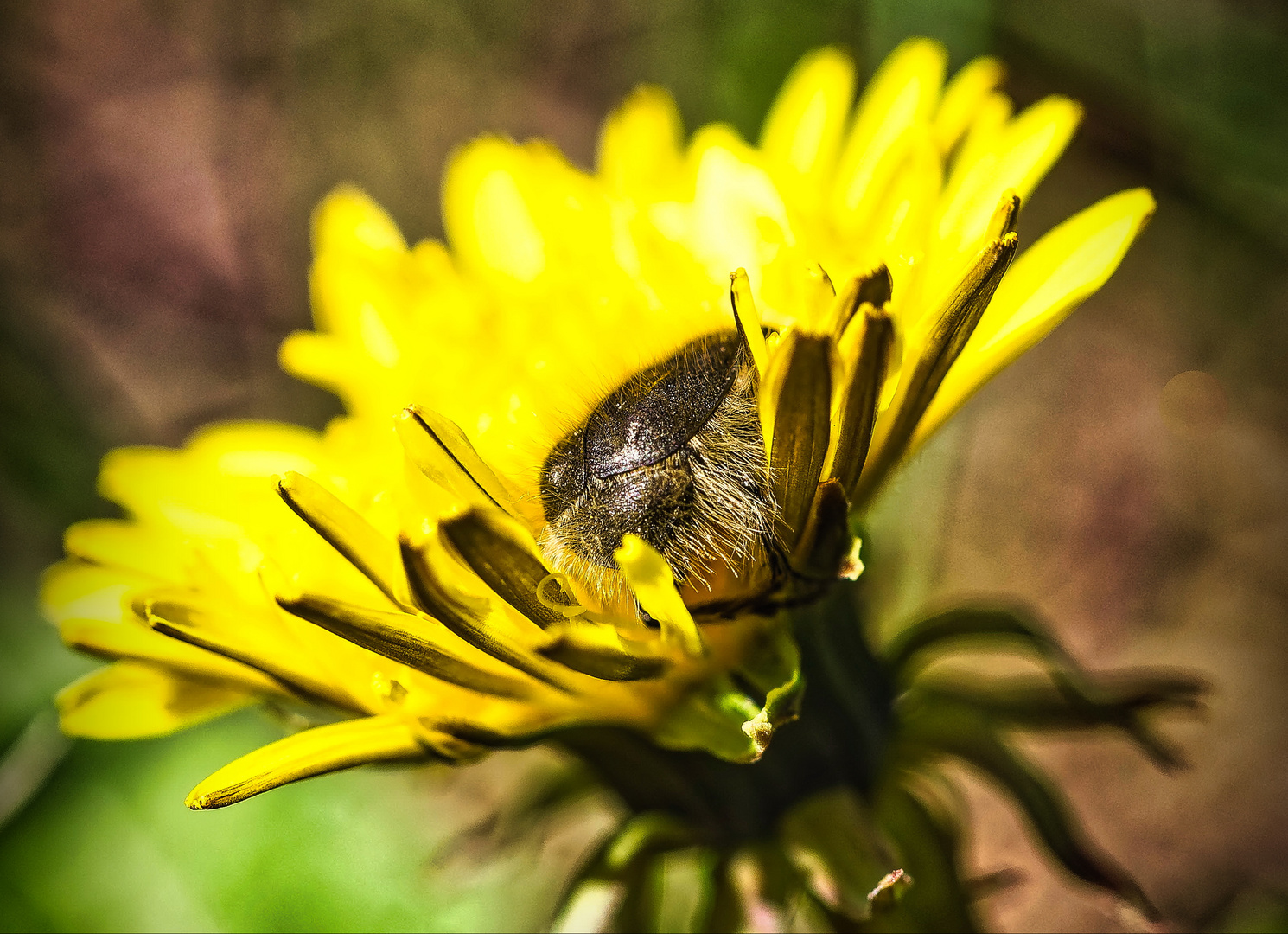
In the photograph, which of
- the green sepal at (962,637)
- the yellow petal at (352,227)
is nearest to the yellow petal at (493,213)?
the yellow petal at (352,227)

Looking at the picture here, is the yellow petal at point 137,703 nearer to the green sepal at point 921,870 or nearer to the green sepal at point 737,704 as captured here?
the green sepal at point 737,704

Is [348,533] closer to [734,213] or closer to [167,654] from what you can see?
[167,654]

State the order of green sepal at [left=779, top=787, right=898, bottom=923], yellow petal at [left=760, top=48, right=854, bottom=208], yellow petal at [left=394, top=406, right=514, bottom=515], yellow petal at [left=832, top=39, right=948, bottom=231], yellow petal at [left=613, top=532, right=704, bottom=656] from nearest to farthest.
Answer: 1. yellow petal at [left=613, top=532, right=704, bottom=656]
2. yellow petal at [left=394, top=406, right=514, bottom=515]
3. green sepal at [left=779, top=787, right=898, bottom=923]
4. yellow petal at [left=832, top=39, right=948, bottom=231]
5. yellow petal at [left=760, top=48, right=854, bottom=208]

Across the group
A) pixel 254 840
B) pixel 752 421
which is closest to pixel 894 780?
pixel 752 421

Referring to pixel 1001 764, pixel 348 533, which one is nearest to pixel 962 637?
pixel 1001 764

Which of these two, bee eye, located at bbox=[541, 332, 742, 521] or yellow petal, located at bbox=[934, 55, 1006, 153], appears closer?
bee eye, located at bbox=[541, 332, 742, 521]

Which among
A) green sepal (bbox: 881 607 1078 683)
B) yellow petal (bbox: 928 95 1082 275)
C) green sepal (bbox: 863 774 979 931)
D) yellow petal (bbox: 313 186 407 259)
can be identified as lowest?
green sepal (bbox: 863 774 979 931)

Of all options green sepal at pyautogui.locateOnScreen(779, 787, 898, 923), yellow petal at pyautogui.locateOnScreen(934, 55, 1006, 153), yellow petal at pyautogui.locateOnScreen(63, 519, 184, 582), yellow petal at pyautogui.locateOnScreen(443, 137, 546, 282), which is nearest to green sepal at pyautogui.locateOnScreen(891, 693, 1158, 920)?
green sepal at pyautogui.locateOnScreen(779, 787, 898, 923)

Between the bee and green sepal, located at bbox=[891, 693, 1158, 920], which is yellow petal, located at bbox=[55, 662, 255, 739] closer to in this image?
the bee
